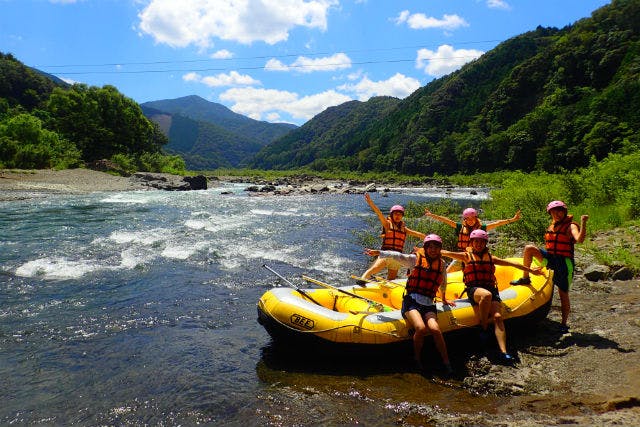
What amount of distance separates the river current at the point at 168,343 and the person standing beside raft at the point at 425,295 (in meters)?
0.46

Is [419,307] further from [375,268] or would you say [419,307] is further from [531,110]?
[531,110]

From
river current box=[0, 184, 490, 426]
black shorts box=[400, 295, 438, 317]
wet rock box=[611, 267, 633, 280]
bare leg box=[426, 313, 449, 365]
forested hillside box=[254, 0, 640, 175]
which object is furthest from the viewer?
forested hillside box=[254, 0, 640, 175]

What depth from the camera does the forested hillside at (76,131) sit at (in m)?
32.5

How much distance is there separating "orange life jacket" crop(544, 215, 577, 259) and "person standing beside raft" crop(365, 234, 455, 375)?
176cm

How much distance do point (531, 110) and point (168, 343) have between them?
273ft

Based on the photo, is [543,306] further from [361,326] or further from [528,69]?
[528,69]

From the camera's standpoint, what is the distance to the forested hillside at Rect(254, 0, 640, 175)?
48312 mm

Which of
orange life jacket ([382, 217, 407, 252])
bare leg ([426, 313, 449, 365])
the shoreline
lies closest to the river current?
bare leg ([426, 313, 449, 365])

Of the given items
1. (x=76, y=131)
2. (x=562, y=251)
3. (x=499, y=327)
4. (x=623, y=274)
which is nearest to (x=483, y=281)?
(x=499, y=327)

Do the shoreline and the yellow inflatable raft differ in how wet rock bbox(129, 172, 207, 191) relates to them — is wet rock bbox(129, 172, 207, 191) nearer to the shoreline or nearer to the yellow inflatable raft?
the shoreline

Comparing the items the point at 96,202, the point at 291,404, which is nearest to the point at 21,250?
the point at 291,404

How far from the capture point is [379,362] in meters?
5.26

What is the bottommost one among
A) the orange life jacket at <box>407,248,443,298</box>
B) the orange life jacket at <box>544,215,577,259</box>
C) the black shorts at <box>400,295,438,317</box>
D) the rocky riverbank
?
the rocky riverbank

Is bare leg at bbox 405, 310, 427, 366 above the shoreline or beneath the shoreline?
beneath
